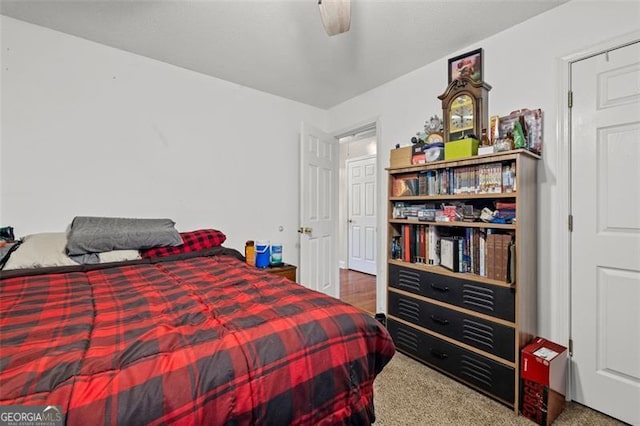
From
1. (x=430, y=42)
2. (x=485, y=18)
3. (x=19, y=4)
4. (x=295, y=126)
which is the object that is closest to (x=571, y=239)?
(x=485, y=18)

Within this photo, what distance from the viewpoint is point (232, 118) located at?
3.01 metres

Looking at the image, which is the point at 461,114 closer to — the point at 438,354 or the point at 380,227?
the point at 380,227

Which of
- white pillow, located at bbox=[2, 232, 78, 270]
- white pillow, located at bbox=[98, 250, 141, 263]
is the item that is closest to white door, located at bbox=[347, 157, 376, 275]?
white pillow, located at bbox=[98, 250, 141, 263]

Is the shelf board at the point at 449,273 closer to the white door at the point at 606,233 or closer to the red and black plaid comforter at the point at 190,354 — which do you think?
the white door at the point at 606,233

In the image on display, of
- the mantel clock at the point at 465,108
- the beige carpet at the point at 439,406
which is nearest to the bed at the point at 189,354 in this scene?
the beige carpet at the point at 439,406

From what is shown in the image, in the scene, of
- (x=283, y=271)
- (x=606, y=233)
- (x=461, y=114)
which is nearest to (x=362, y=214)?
(x=283, y=271)

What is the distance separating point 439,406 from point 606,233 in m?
1.41

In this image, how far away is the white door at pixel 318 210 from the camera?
3156mm

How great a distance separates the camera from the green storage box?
1.98m

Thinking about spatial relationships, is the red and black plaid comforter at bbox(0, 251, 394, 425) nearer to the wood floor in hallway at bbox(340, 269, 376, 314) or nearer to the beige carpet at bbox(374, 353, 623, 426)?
the beige carpet at bbox(374, 353, 623, 426)

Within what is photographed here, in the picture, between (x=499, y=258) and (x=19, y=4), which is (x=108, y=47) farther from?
(x=499, y=258)

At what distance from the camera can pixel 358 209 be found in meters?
5.42

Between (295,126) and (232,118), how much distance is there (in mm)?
776

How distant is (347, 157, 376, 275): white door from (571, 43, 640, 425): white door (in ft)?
11.0
